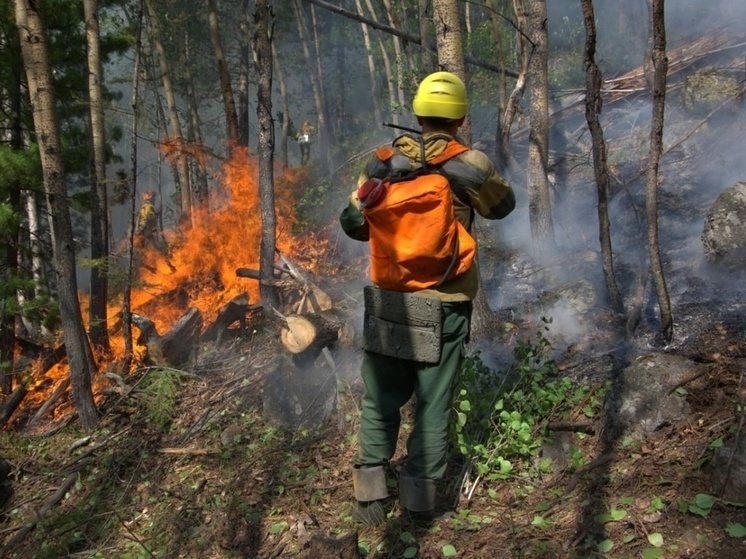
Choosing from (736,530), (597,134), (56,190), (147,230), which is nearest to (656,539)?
(736,530)

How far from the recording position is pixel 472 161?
3.26 m

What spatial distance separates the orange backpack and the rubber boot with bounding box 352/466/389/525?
1147 mm

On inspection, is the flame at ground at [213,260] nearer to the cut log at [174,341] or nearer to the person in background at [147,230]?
the person in background at [147,230]

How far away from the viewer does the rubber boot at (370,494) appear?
3.51m

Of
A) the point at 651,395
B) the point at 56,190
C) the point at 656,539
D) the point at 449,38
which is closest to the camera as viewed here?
the point at 656,539

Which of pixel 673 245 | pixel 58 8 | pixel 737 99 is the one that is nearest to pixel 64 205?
pixel 58 8

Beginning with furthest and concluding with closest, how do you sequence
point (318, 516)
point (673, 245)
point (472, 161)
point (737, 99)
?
point (737, 99), point (673, 245), point (318, 516), point (472, 161)

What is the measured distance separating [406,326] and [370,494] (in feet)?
3.51

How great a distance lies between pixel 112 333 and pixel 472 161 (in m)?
6.70

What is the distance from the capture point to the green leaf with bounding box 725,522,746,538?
8.84ft

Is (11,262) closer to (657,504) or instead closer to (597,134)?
(597,134)

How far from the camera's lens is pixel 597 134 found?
5.09 m

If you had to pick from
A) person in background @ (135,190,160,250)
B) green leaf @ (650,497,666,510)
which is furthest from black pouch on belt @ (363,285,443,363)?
person in background @ (135,190,160,250)

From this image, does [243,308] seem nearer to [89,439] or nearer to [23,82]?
[89,439]
